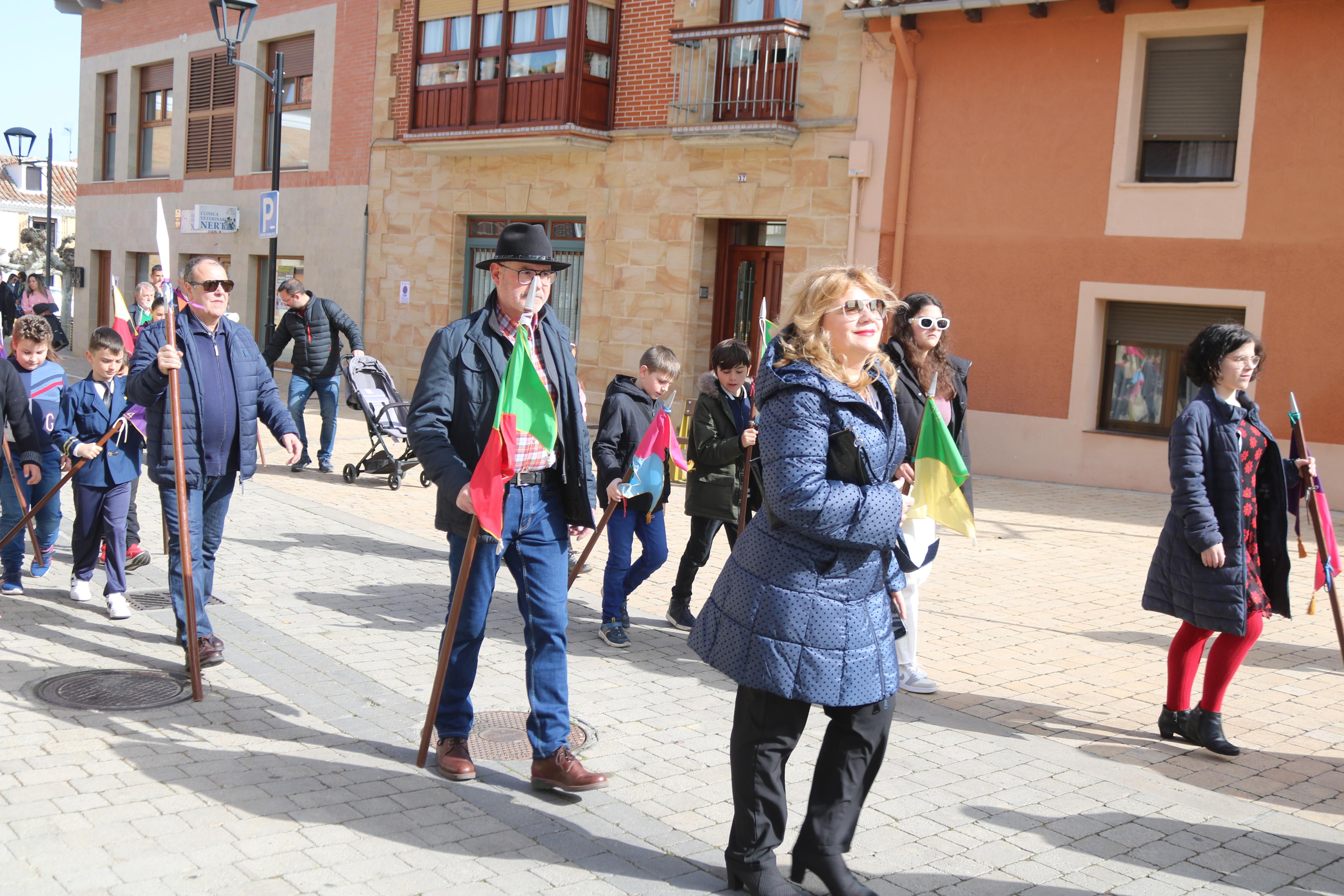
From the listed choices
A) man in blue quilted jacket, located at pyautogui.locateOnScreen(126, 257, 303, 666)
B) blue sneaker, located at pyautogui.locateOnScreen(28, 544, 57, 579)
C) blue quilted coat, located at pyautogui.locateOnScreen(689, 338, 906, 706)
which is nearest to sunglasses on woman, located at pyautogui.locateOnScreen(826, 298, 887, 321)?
blue quilted coat, located at pyautogui.locateOnScreen(689, 338, 906, 706)

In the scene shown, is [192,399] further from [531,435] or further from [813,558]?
[813,558]

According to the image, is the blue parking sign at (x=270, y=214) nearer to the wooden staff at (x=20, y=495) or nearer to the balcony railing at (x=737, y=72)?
the balcony railing at (x=737, y=72)

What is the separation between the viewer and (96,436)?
709 centimetres

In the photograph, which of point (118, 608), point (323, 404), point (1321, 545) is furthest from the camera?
point (323, 404)

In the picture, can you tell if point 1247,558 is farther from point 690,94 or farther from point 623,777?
point 690,94

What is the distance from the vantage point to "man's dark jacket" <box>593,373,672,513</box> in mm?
6695

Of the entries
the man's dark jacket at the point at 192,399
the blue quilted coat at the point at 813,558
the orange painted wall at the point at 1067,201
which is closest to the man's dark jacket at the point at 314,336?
the orange painted wall at the point at 1067,201

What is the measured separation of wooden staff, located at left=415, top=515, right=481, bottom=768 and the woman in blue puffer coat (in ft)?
3.31

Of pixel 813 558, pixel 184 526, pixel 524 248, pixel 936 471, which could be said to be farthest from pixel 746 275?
pixel 813 558

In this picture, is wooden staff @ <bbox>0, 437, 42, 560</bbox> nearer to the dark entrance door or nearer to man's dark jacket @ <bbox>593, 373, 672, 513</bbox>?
man's dark jacket @ <bbox>593, 373, 672, 513</bbox>

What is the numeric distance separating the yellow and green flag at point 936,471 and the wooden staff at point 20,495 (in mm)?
4894

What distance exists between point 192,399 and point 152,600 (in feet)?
6.23

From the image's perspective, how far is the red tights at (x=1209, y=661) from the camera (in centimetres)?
530

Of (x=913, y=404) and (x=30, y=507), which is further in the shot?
(x=30, y=507)
